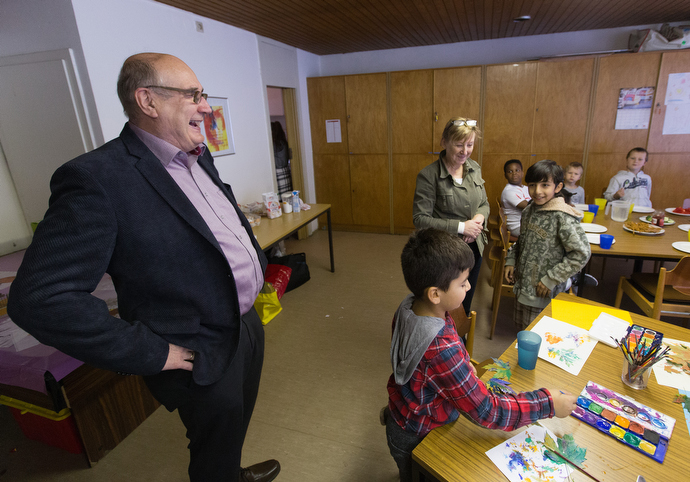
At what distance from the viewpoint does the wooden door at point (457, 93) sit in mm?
4480

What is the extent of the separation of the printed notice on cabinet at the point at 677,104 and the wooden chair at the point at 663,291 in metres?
2.63

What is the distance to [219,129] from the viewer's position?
3416mm

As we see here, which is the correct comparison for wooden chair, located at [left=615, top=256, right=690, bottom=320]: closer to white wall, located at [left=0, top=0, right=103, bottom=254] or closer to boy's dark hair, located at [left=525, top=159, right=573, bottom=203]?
boy's dark hair, located at [left=525, top=159, right=573, bottom=203]

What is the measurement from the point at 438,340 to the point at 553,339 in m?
0.65

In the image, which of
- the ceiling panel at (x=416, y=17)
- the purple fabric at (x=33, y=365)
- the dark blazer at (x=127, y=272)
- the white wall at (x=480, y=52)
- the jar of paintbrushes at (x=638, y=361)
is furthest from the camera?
the white wall at (x=480, y=52)

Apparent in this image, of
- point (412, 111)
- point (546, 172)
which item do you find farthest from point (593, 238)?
point (412, 111)

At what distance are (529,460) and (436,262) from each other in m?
0.54

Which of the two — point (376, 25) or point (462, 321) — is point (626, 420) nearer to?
point (462, 321)

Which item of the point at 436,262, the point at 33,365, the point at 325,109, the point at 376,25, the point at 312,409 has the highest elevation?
the point at 376,25

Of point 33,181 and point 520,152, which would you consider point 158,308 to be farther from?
point 520,152

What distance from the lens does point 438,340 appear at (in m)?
1.00

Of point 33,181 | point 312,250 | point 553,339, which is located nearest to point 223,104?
point 33,181

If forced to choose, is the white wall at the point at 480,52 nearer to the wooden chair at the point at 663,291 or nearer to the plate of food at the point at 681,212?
the plate of food at the point at 681,212

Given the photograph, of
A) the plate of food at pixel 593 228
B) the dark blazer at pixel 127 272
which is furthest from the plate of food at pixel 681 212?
the dark blazer at pixel 127 272
